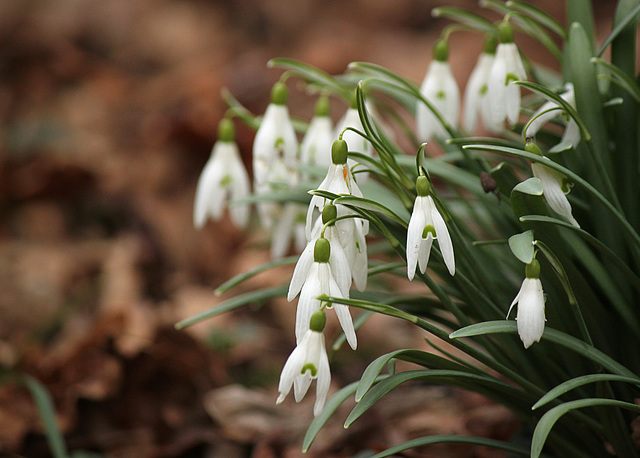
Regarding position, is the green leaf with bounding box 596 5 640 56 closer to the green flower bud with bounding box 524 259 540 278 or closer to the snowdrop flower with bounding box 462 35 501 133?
the snowdrop flower with bounding box 462 35 501 133

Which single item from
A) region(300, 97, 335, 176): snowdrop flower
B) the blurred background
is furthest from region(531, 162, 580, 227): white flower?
the blurred background

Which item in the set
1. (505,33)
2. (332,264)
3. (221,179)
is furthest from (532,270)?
(221,179)

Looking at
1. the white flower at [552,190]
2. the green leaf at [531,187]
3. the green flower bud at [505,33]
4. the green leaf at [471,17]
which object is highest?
the green flower bud at [505,33]

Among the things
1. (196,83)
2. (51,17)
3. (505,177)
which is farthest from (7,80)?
(505,177)

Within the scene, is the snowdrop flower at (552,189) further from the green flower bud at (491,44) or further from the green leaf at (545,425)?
the green flower bud at (491,44)

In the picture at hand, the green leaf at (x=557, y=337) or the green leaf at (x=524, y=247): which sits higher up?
the green leaf at (x=524, y=247)

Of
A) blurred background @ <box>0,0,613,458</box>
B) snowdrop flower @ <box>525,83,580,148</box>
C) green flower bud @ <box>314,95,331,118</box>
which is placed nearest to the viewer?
snowdrop flower @ <box>525,83,580,148</box>

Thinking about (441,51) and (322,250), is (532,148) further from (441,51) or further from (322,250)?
(441,51)

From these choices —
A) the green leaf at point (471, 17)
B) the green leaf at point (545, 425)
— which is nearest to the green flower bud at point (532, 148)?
the green leaf at point (545, 425)
